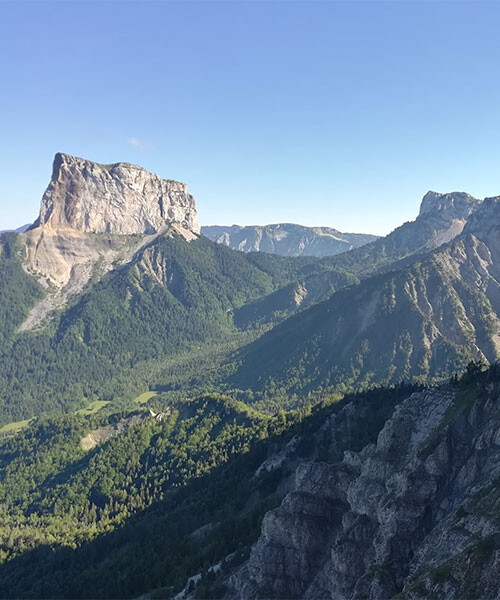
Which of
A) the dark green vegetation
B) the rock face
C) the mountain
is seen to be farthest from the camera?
the dark green vegetation

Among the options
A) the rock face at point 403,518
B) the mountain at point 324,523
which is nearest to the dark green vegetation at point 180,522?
the mountain at point 324,523

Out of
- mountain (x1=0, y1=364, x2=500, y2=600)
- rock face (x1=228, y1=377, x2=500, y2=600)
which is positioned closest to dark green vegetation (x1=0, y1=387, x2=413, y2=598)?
mountain (x1=0, y1=364, x2=500, y2=600)

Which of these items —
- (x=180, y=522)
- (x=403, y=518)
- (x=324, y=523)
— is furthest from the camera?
(x=180, y=522)

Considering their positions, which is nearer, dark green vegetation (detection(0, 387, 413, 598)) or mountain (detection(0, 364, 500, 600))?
mountain (detection(0, 364, 500, 600))

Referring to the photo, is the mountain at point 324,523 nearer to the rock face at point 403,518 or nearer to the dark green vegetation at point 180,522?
the rock face at point 403,518

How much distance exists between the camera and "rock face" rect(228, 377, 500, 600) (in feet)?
176

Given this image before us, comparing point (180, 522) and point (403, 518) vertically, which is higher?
point (403, 518)

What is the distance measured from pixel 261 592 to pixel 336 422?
6452 cm

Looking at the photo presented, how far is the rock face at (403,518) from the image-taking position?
53594 millimetres

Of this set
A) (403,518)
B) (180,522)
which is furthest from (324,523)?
(180,522)

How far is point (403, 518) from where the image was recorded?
221 ft

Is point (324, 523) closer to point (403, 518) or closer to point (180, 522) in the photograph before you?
point (403, 518)

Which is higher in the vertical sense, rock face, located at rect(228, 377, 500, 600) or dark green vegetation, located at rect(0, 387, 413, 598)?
rock face, located at rect(228, 377, 500, 600)

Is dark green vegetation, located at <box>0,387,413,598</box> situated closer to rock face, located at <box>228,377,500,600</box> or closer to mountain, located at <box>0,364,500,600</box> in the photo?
Answer: mountain, located at <box>0,364,500,600</box>
